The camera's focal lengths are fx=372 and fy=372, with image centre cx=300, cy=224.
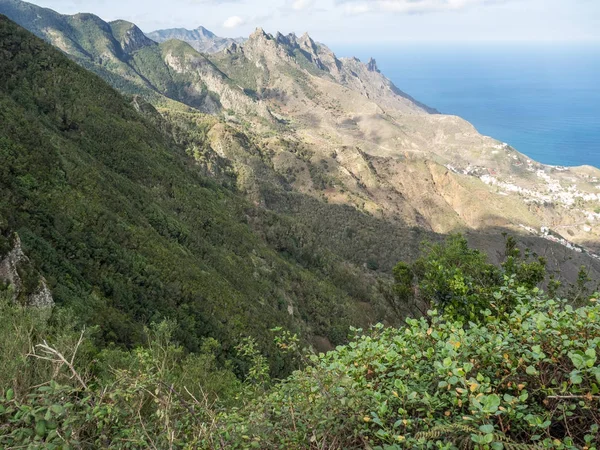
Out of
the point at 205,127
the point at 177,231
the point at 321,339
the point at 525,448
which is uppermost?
the point at 205,127

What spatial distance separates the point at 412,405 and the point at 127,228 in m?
25.2

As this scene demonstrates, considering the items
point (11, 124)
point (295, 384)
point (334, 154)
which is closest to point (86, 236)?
point (11, 124)

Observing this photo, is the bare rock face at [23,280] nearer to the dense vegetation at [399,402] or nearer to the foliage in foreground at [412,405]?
the dense vegetation at [399,402]

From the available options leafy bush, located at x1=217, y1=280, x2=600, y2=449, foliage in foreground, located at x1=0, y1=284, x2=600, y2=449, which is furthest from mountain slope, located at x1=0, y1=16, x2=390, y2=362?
leafy bush, located at x1=217, y1=280, x2=600, y2=449

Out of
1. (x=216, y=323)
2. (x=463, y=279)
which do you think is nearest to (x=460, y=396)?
(x=463, y=279)

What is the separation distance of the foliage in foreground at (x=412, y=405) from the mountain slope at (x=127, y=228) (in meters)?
12.8

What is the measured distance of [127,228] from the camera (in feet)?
84.4

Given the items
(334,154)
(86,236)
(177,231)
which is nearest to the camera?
(86,236)

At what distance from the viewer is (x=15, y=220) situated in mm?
17922

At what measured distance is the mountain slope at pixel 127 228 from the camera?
1975cm

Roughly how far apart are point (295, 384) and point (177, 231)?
30.4 meters

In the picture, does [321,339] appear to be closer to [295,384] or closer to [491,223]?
[295,384]

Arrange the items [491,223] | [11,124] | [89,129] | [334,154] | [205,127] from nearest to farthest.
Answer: [11,124]
[89,129]
[205,127]
[491,223]
[334,154]

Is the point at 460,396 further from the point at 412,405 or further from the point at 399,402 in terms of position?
the point at 399,402
